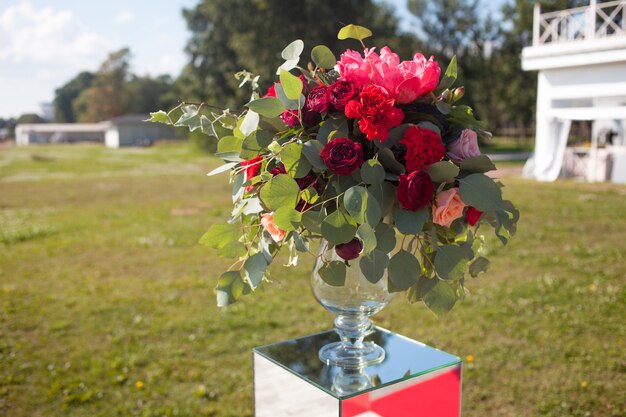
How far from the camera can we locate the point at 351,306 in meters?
1.68

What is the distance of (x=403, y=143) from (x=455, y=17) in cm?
3362

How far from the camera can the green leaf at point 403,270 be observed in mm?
1413

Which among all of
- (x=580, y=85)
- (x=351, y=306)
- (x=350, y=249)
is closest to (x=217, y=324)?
(x=351, y=306)

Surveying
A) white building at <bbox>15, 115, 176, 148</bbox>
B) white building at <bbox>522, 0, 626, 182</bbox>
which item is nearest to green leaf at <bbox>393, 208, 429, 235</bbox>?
white building at <bbox>522, 0, 626, 182</bbox>

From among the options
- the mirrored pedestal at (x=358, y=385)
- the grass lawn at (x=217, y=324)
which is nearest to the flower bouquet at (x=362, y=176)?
the mirrored pedestal at (x=358, y=385)

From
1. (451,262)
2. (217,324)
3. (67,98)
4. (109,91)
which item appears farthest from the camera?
(67,98)

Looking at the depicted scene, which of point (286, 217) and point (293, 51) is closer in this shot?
point (286, 217)

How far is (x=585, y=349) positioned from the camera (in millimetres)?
3975

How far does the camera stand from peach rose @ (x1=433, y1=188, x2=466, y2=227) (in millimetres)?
1393

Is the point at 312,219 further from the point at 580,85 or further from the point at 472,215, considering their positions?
the point at 580,85

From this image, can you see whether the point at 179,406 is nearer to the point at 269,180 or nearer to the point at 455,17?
the point at 269,180

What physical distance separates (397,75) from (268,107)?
0.33 metres

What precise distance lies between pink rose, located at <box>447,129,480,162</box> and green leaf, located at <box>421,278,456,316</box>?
315 mm

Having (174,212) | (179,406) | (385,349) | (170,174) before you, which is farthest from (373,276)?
(170,174)
